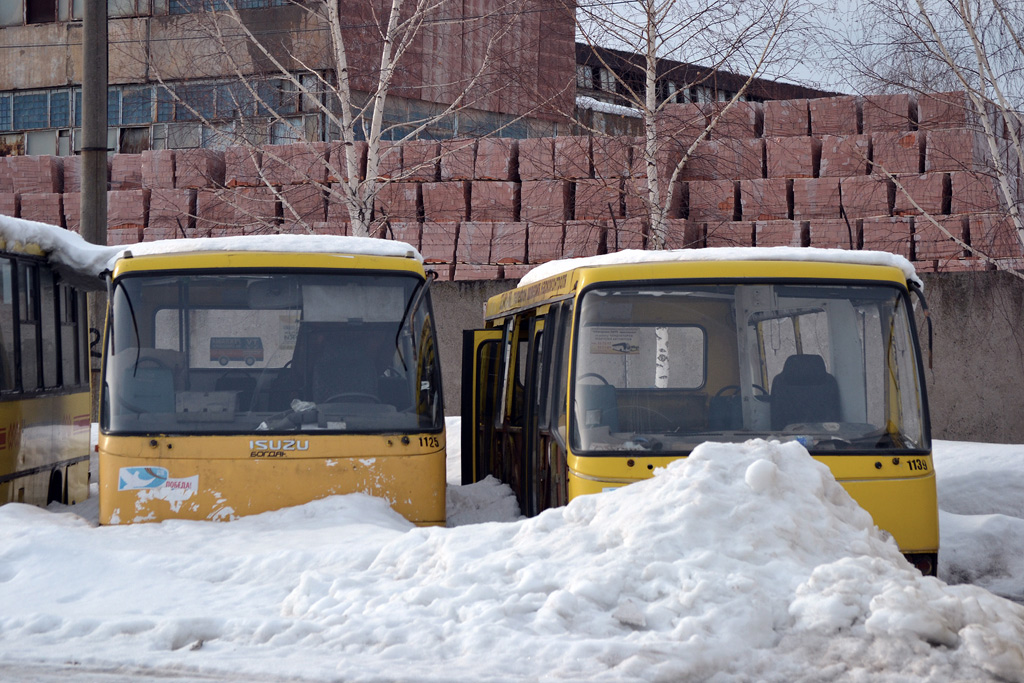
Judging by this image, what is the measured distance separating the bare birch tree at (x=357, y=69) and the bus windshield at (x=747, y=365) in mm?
8361

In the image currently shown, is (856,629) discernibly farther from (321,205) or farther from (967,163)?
(321,205)

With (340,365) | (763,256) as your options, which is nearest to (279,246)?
(340,365)

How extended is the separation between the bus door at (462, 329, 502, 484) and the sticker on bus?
3.26 metres

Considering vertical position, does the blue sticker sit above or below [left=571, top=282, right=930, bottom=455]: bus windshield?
below

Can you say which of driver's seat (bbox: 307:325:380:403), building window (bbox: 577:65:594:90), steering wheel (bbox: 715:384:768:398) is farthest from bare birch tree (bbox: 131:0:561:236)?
steering wheel (bbox: 715:384:768:398)

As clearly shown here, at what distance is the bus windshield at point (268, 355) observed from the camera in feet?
24.4

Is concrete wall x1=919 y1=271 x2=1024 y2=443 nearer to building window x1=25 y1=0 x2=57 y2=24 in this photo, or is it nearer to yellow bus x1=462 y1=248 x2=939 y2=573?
yellow bus x1=462 y1=248 x2=939 y2=573

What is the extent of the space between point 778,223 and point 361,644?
45.7 ft

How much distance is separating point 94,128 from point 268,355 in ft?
21.8

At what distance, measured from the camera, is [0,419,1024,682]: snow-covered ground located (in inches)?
187

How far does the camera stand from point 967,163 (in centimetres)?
1708

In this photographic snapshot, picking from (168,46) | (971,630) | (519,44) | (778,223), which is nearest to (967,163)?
(778,223)

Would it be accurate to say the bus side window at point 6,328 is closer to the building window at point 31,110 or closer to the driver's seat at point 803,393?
the driver's seat at point 803,393

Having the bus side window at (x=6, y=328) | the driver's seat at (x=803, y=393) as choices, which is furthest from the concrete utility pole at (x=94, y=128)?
the driver's seat at (x=803, y=393)
